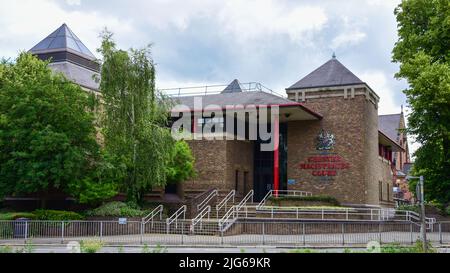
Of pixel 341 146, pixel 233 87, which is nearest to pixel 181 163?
pixel 341 146

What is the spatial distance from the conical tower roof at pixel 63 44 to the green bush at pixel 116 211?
746 inches

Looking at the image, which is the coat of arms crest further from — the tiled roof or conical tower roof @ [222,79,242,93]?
the tiled roof

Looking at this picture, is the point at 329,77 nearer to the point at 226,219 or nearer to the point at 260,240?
the point at 226,219

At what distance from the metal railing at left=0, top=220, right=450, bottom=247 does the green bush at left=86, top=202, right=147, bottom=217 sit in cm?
124

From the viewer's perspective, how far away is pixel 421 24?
1404 inches

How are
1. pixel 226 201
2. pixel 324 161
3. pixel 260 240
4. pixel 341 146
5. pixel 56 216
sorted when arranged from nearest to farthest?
1. pixel 260 240
2. pixel 56 216
3. pixel 226 201
4. pixel 341 146
5. pixel 324 161

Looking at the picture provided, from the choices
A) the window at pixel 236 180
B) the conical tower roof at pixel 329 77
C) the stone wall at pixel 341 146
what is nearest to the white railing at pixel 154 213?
the window at pixel 236 180

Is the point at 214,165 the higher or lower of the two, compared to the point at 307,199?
higher

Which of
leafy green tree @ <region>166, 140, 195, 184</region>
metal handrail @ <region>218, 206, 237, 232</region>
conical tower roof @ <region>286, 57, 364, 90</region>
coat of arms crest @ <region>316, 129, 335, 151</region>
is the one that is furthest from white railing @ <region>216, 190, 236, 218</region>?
conical tower roof @ <region>286, 57, 364, 90</region>

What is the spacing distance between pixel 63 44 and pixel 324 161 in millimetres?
23859

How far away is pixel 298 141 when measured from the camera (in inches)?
1677

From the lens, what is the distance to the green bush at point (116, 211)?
3116 cm

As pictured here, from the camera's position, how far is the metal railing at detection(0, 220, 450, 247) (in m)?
24.8
